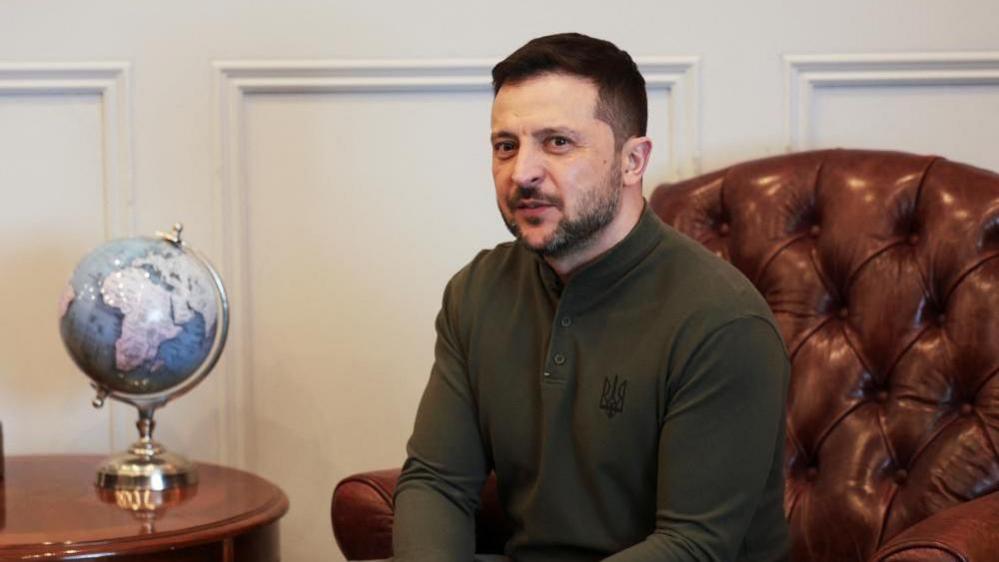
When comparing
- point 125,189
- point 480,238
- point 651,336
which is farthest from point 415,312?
point 651,336

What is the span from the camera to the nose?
6.18ft

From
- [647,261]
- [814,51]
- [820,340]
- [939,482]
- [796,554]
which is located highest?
[814,51]

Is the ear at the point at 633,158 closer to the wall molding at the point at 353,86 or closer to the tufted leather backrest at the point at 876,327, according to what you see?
the tufted leather backrest at the point at 876,327

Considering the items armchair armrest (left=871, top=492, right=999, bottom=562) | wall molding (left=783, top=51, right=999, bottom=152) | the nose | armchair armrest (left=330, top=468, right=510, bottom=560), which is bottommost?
armchair armrest (left=330, top=468, right=510, bottom=560)

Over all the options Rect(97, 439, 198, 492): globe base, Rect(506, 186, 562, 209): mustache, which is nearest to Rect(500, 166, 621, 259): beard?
Rect(506, 186, 562, 209): mustache

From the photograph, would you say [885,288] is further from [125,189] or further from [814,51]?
[125,189]

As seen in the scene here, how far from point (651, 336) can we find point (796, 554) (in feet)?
2.18

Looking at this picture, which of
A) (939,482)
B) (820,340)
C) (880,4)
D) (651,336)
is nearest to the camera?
(651,336)

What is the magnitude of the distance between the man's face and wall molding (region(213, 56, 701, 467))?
0.89 meters

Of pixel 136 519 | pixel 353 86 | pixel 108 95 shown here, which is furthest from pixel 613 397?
pixel 108 95

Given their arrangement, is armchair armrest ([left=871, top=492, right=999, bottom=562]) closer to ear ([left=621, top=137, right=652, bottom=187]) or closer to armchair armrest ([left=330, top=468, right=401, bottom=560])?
ear ([left=621, top=137, right=652, bottom=187])

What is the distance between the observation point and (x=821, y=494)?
232 centimetres

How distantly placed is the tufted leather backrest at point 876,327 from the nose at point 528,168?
0.72 m

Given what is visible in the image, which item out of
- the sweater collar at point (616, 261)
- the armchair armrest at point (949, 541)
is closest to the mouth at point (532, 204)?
the sweater collar at point (616, 261)
